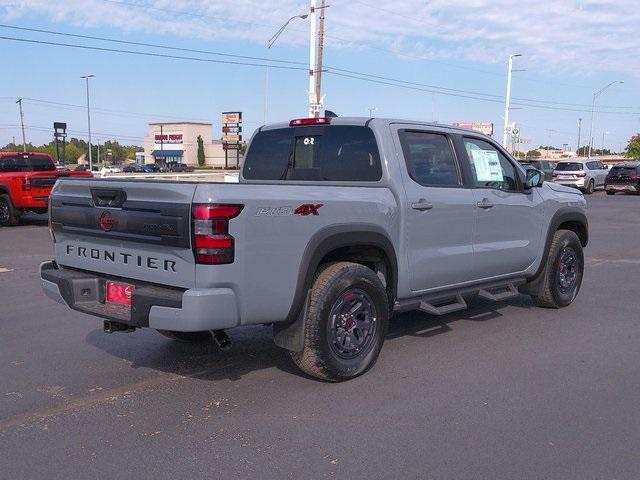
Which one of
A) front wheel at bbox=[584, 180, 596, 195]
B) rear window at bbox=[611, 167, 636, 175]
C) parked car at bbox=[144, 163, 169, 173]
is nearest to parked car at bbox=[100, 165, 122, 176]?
parked car at bbox=[144, 163, 169, 173]

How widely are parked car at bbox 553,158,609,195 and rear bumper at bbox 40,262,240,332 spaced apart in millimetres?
31797

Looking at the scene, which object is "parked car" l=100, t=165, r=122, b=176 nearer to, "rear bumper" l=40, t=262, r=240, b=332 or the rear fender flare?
"rear bumper" l=40, t=262, r=240, b=332

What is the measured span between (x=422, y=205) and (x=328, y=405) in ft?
6.16

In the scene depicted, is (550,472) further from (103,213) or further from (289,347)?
(103,213)

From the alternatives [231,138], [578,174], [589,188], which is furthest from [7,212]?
[231,138]

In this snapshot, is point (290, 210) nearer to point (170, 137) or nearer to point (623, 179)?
point (623, 179)

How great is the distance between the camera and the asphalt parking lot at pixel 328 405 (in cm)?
372

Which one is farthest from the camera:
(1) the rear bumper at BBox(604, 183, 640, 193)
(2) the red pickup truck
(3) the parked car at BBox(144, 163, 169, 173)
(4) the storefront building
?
A: (4) the storefront building

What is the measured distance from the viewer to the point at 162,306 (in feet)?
13.9

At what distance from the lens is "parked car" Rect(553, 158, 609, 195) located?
3416 centimetres

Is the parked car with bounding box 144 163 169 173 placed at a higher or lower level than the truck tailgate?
lower

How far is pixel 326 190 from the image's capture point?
4766 millimetres

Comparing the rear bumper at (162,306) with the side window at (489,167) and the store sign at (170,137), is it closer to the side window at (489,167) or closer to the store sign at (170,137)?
the side window at (489,167)

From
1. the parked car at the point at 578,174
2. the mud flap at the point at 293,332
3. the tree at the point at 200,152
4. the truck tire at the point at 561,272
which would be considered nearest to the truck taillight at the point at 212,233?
the mud flap at the point at 293,332
